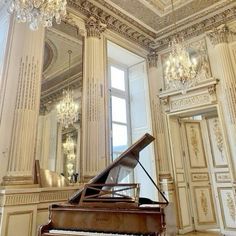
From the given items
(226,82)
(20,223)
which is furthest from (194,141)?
(20,223)

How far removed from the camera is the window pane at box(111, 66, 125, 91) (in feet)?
20.3

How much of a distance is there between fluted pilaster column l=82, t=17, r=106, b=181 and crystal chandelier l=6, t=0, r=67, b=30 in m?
1.95

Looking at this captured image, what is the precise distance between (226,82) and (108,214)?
13.1 feet

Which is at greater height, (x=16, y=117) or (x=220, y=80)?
(x=220, y=80)

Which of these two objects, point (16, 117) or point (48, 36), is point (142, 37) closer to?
point (48, 36)

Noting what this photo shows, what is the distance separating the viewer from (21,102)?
3.25m

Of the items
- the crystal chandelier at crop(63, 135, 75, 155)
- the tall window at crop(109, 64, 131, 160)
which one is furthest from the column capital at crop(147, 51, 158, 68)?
the crystal chandelier at crop(63, 135, 75, 155)

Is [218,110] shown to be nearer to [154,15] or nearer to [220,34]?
[220,34]

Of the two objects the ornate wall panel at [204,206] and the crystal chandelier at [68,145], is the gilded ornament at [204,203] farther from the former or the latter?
the crystal chandelier at [68,145]

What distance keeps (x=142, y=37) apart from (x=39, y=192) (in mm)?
4596

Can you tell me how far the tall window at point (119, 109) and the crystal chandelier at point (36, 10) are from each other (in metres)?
3.42

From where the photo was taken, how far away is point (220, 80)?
493 centimetres

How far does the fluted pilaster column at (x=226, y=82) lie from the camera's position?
4.59 m

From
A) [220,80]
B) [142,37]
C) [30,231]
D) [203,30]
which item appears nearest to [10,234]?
[30,231]
